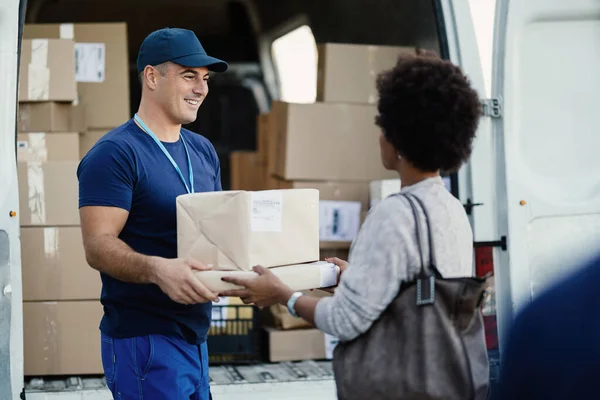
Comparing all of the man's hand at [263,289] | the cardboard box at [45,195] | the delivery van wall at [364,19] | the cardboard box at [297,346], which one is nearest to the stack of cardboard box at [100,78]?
the cardboard box at [45,195]

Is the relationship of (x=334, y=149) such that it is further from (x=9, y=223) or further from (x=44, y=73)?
(x=9, y=223)

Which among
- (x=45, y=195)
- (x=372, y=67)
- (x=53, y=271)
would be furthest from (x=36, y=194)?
(x=372, y=67)

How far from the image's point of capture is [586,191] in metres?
3.65

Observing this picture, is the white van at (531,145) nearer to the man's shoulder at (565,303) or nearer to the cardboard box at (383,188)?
the cardboard box at (383,188)

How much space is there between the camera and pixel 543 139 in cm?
365

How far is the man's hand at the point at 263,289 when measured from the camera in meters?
2.40

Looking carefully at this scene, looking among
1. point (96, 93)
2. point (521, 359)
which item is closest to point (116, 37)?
point (96, 93)

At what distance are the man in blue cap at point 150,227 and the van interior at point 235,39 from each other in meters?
3.60

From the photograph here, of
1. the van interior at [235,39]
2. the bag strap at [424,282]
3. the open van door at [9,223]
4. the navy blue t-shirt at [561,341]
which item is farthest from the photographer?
the van interior at [235,39]

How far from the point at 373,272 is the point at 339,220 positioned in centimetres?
261

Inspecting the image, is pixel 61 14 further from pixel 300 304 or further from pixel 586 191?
pixel 300 304

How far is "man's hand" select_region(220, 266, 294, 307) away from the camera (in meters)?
2.40

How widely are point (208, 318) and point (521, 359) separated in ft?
4.74

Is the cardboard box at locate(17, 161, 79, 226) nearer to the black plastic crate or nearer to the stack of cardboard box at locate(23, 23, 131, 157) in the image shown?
the stack of cardboard box at locate(23, 23, 131, 157)
